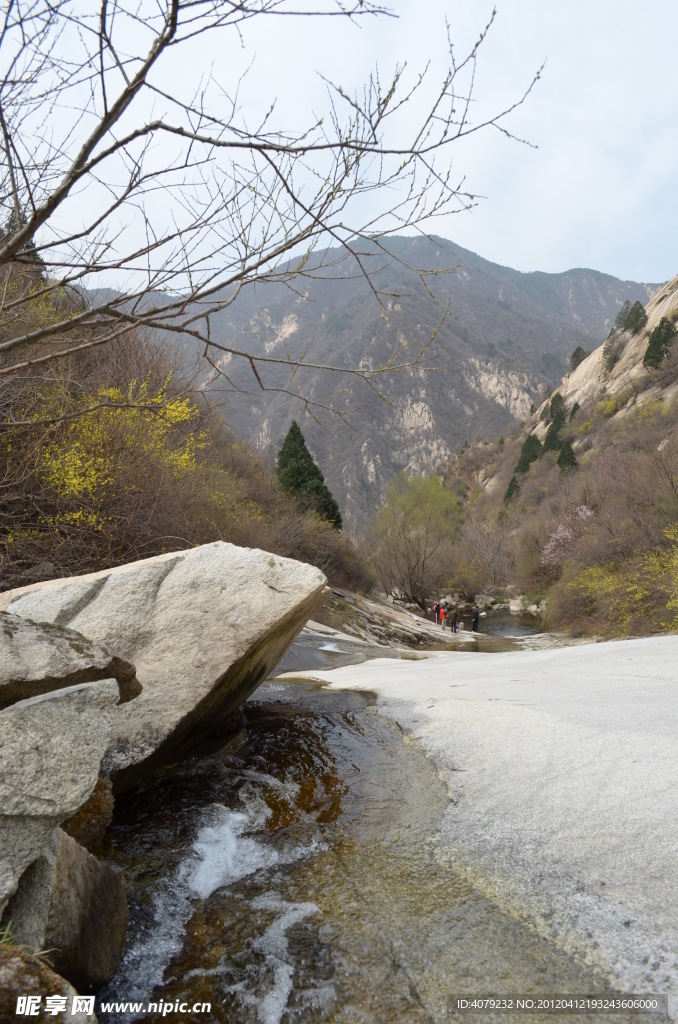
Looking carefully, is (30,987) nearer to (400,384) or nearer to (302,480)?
(302,480)

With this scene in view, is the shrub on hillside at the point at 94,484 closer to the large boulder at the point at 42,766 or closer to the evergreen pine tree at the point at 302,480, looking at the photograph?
the large boulder at the point at 42,766

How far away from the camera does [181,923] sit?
3.03 meters

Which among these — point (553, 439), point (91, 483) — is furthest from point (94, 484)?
point (553, 439)

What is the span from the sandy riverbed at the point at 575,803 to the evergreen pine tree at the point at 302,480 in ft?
70.9

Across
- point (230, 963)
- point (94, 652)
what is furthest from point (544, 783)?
point (94, 652)

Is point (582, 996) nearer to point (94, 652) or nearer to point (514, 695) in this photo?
point (94, 652)

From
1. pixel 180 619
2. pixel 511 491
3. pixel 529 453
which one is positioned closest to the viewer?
pixel 180 619

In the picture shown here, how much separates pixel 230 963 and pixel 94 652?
67.3 inches

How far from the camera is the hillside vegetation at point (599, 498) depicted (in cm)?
1967

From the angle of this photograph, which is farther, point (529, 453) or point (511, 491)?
point (529, 453)

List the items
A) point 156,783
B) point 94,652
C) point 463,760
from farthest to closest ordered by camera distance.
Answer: point 156,783 < point 463,760 < point 94,652

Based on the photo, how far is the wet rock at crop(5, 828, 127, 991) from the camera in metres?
2.35

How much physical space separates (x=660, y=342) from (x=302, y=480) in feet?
116

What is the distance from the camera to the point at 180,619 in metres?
5.07
